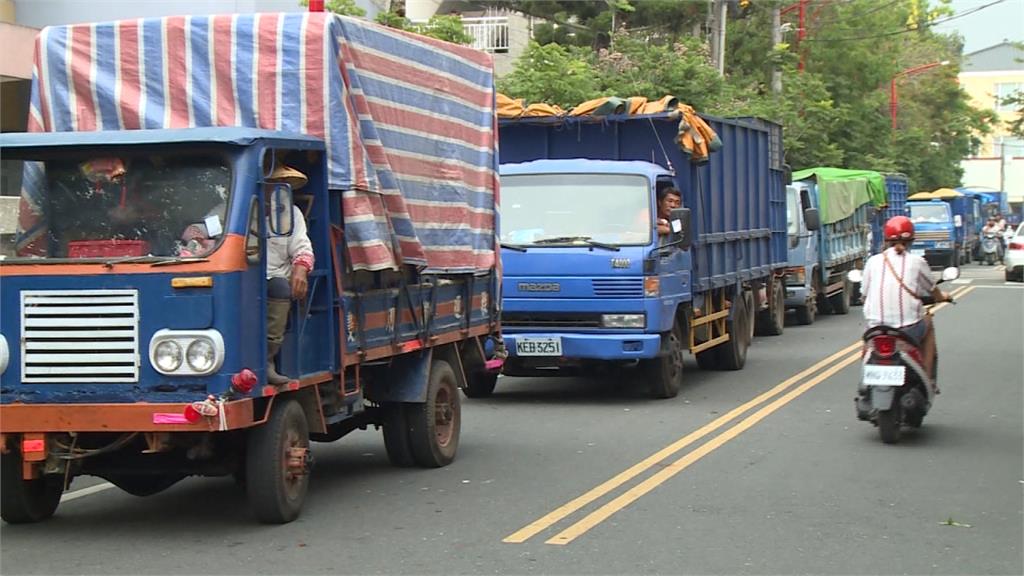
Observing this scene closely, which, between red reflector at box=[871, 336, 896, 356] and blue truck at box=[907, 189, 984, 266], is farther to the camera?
blue truck at box=[907, 189, 984, 266]

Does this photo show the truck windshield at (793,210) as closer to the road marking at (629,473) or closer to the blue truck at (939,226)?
the road marking at (629,473)

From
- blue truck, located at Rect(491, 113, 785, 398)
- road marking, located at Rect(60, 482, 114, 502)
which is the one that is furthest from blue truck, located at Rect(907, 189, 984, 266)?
road marking, located at Rect(60, 482, 114, 502)

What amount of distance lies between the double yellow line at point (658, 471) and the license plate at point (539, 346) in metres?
1.73

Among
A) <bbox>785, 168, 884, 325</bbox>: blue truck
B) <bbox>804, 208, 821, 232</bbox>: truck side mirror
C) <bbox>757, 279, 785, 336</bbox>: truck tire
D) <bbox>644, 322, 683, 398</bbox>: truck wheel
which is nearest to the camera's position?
<bbox>644, 322, 683, 398</bbox>: truck wheel

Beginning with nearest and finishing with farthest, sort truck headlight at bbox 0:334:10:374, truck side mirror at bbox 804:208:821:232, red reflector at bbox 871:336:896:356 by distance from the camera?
truck headlight at bbox 0:334:10:374, red reflector at bbox 871:336:896:356, truck side mirror at bbox 804:208:821:232

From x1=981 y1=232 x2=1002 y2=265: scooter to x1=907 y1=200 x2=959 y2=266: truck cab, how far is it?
785cm

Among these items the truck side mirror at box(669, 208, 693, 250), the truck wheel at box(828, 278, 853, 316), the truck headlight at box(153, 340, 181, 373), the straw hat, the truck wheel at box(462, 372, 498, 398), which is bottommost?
the truck wheel at box(462, 372, 498, 398)

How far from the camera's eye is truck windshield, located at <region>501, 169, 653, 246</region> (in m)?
13.8

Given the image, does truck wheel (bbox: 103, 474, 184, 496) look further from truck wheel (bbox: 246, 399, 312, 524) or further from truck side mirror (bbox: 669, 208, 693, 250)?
truck side mirror (bbox: 669, 208, 693, 250)

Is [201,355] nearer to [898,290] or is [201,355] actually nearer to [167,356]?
[167,356]

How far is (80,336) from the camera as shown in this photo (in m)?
7.54

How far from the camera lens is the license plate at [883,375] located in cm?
1096

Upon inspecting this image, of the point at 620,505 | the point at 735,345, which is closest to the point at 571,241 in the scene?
the point at 735,345

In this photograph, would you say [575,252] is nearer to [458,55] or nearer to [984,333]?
[458,55]
